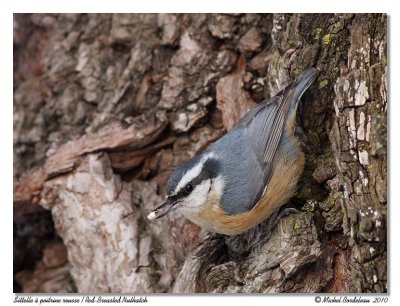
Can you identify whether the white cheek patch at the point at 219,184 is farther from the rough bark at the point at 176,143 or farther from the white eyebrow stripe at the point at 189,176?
the rough bark at the point at 176,143

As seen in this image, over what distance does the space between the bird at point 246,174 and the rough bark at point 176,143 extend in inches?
3.5

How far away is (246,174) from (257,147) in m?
0.13

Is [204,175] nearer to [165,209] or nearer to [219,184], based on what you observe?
[219,184]

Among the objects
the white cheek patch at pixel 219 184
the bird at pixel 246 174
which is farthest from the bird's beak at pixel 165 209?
the white cheek patch at pixel 219 184

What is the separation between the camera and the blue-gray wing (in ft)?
8.36

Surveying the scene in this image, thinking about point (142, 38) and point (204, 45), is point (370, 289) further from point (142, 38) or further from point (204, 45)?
point (142, 38)

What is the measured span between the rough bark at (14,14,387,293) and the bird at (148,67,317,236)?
0.29ft

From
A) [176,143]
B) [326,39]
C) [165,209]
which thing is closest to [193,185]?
[165,209]

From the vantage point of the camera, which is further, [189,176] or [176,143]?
[176,143]

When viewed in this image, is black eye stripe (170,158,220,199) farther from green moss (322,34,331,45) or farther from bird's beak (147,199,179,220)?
green moss (322,34,331,45)

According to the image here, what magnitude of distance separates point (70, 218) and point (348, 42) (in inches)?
59.8

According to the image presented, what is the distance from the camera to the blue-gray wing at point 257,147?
255 cm

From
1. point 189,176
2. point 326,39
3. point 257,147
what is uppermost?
point 326,39

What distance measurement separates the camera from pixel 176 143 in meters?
3.11
